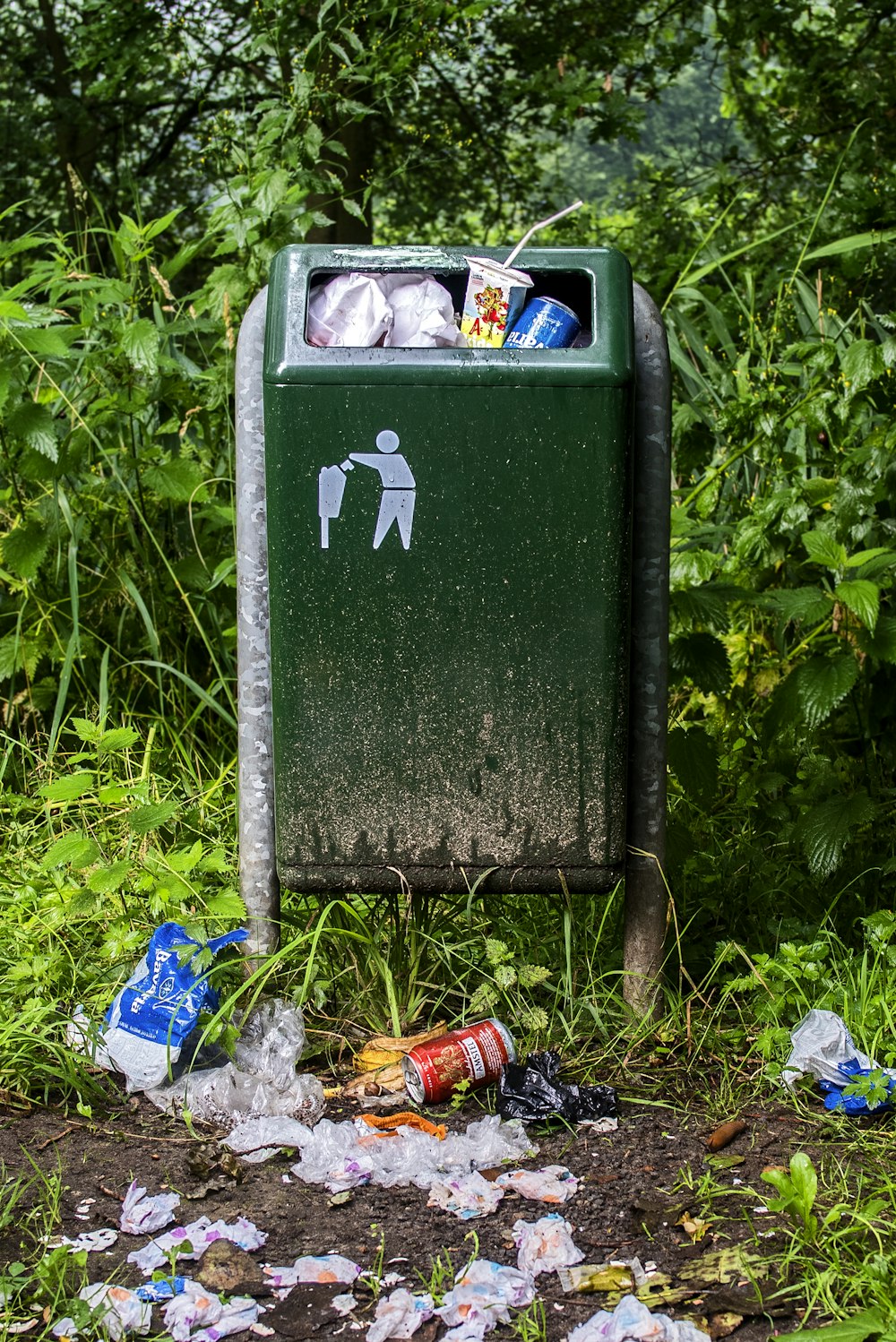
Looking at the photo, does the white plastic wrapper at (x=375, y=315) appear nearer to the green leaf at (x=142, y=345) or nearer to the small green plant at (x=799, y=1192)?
the green leaf at (x=142, y=345)

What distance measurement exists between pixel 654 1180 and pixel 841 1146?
0.98ft

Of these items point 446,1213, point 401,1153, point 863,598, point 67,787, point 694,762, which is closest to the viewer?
point 446,1213

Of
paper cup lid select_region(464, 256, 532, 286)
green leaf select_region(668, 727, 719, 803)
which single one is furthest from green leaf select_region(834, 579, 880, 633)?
paper cup lid select_region(464, 256, 532, 286)

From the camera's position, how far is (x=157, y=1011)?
2.15 meters

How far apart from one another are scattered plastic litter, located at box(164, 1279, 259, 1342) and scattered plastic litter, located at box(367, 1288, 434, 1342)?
6.1 inches

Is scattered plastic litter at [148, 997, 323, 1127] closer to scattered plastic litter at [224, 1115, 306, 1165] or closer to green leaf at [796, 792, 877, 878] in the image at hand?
scattered plastic litter at [224, 1115, 306, 1165]

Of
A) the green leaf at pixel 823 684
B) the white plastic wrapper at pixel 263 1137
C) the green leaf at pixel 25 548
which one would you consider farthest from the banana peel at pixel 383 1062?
the green leaf at pixel 25 548

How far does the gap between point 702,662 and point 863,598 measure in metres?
0.38

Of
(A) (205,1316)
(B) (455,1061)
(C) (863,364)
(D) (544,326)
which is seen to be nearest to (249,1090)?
(B) (455,1061)

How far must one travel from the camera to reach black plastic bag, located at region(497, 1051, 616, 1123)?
2.06m

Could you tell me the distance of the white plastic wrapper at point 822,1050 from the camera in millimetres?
2105

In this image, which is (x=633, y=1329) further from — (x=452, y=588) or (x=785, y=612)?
(x=785, y=612)

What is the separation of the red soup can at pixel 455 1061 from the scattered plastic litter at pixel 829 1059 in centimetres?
47

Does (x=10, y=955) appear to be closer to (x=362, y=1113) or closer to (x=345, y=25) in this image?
(x=362, y=1113)
